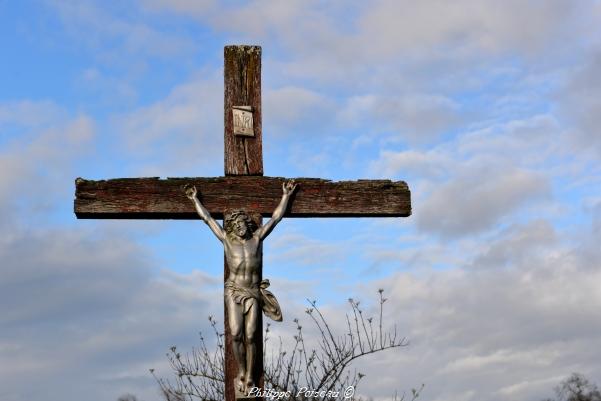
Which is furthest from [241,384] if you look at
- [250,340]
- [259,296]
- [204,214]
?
[204,214]

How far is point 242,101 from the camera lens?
797 centimetres

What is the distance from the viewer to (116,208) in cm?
762

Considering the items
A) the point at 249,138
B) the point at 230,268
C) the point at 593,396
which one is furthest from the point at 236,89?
the point at 593,396

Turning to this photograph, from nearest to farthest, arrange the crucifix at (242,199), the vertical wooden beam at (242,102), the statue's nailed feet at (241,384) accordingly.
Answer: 1. the statue's nailed feet at (241,384)
2. the crucifix at (242,199)
3. the vertical wooden beam at (242,102)

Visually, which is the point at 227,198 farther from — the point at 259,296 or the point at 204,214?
the point at 259,296

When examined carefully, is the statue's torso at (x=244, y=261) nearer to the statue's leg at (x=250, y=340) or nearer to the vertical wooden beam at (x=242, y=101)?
the statue's leg at (x=250, y=340)

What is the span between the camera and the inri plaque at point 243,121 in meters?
7.85

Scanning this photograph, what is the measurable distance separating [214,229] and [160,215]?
0.51 meters

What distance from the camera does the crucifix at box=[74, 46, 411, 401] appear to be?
7238 mm

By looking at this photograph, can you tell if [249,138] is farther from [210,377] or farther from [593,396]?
[593,396]

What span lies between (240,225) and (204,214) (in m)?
0.36

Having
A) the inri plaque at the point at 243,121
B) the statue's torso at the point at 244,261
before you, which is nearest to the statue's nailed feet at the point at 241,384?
the statue's torso at the point at 244,261

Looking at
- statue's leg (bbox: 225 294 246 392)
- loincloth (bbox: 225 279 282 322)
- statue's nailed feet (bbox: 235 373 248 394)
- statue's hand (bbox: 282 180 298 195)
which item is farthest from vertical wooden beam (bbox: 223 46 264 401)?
statue's nailed feet (bbox: 235 373 248 394)

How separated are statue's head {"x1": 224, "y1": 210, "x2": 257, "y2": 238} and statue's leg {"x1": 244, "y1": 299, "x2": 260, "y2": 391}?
0.56m
